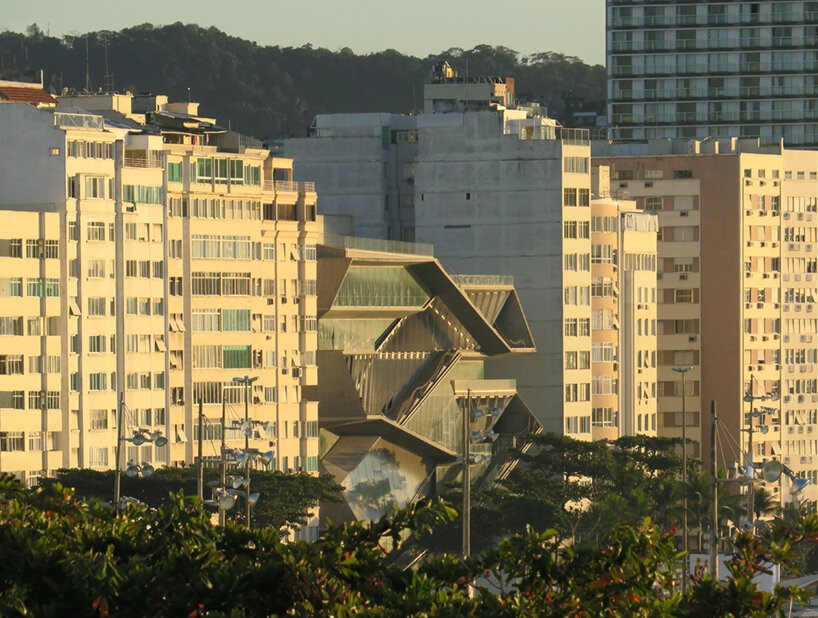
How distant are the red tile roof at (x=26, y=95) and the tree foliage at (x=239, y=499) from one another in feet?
92.7

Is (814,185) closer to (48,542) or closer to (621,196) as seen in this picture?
(621,196)

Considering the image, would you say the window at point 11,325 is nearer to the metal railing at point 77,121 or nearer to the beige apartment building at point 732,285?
the metal railing at point 77,121

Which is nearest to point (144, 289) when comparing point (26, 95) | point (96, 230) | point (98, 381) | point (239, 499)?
point (96, 230)

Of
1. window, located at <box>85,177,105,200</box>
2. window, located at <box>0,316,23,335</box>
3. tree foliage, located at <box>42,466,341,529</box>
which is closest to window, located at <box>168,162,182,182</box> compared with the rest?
window, located at <box>85,177,105,200</box>

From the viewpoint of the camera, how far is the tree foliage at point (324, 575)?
4191 centimetres

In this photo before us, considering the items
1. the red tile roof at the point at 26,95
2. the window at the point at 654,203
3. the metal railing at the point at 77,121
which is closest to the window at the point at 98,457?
the metal railing at the point at 77,121

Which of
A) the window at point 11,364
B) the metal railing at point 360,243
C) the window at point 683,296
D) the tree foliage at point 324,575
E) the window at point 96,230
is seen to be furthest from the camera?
the window at point 683,296

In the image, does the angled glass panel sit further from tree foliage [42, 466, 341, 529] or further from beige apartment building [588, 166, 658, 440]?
tree foliage [42, 466, 341, 529]

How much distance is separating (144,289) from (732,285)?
64.4 metres

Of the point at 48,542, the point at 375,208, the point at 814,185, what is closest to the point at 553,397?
the point at 375,208

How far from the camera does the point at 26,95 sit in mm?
145125

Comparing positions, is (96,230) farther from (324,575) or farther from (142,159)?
(324,575)

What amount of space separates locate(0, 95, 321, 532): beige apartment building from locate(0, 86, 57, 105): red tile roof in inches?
134

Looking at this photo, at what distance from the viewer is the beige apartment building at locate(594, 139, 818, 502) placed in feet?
596
